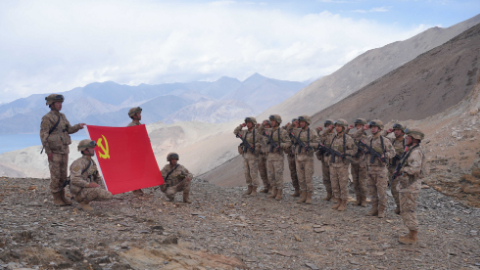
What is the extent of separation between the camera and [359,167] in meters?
9.70

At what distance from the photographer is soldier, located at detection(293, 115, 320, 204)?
10.0m

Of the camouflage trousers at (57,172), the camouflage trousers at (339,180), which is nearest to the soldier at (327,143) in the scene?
the camouflage trousers at (339,180)

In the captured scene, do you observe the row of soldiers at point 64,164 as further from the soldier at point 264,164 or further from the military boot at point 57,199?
the soldier at point 264,164

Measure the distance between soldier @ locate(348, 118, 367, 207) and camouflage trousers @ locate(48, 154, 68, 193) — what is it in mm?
6878

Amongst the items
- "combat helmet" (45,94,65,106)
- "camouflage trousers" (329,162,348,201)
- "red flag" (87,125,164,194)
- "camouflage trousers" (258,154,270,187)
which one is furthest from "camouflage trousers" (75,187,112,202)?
"camouflage trousers" (329,162,348,201)

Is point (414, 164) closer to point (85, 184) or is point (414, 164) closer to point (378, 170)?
point (378, 170)

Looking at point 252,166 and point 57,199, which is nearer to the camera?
point 57,199

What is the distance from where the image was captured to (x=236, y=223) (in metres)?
8.14

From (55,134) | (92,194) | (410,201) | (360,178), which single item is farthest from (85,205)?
(360,178)

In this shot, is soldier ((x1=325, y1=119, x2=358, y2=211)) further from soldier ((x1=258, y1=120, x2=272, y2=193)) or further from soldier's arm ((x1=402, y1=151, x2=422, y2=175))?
soldier's arm ((x1=402, y1=151, x2=422, y2=175))

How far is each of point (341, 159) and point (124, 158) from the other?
5385mm

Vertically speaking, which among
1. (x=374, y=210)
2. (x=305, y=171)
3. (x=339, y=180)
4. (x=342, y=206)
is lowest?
(x=374, y=210)

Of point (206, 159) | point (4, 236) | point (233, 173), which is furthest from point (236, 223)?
point (206, 159)

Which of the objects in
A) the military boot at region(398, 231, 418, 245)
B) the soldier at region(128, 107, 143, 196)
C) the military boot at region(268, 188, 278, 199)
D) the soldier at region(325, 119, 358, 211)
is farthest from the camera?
the military boot at region(268, 188, 278, 199)
